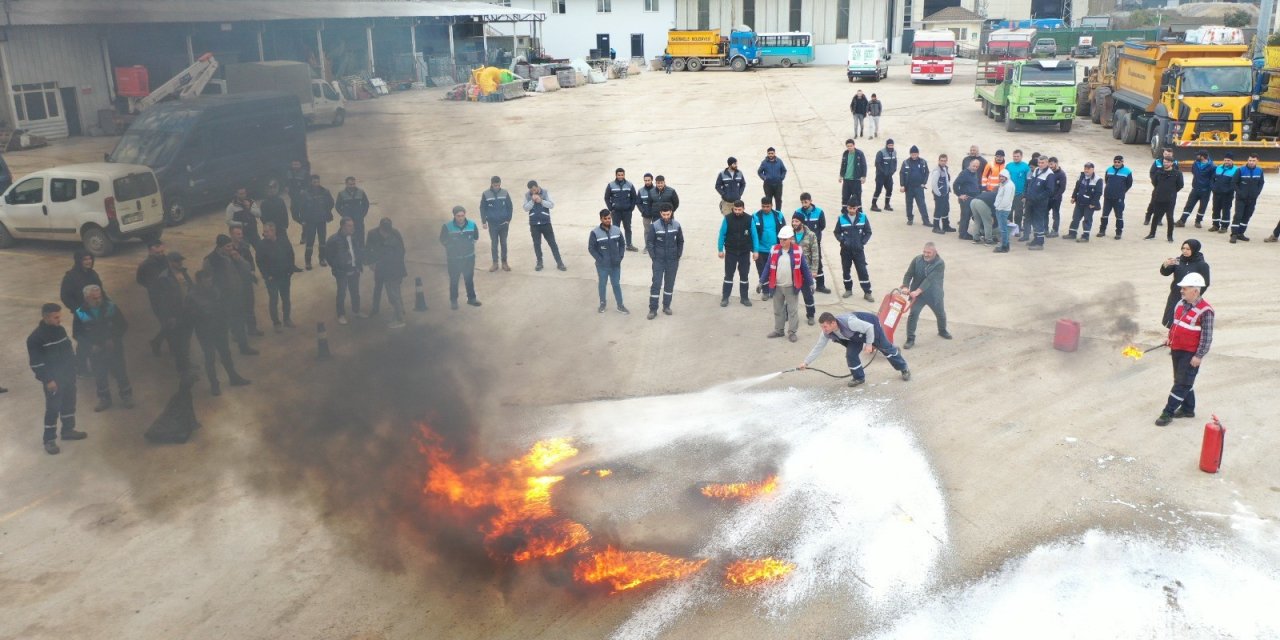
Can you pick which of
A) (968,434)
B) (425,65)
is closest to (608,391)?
(968,434)

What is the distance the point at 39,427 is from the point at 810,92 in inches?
1280

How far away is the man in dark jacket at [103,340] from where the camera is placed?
992 centimetres

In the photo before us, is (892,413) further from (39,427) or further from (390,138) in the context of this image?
(390,138)

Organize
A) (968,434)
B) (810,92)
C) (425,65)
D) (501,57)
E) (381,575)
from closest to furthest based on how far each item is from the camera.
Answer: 1. (381,575)
2. (968,434)
3. (810,92)
4. (425,65)
5. (501,57)

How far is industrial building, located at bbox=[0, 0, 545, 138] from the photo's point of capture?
1922cm

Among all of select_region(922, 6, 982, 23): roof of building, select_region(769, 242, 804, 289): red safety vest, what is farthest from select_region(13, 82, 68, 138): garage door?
select_region(922, 6, 982, 23): roof of building

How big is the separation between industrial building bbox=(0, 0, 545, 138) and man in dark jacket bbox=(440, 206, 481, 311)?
26.3ft

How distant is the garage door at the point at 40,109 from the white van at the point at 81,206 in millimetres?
11046

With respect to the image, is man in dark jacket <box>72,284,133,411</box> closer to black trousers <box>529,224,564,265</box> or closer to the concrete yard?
the concrete yard

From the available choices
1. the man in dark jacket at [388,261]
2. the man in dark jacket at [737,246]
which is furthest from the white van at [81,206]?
the man in dark jacket at [737,246]

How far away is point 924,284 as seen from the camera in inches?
439

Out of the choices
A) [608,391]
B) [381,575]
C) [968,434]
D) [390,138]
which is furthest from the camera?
[390,138]

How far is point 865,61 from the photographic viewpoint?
A: 41094mm

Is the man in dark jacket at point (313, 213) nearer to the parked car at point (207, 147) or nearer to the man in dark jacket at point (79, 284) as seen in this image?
the parked car at point (207, 147)
